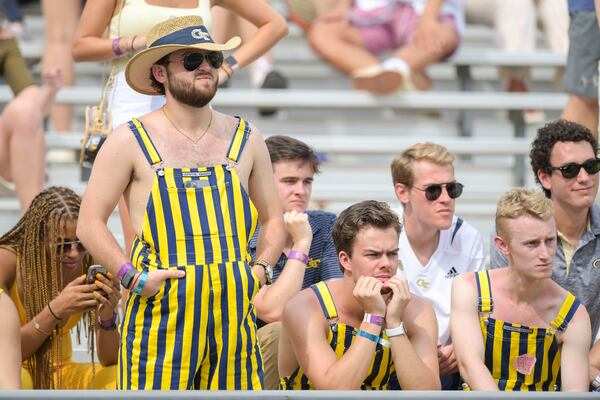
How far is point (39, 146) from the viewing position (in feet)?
18.4

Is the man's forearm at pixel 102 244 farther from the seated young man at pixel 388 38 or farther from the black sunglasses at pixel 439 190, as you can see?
the seated young man at pixel 388 38

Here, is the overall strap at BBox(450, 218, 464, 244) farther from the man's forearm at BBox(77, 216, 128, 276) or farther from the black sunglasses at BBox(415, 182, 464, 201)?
the man's forearm at BBox(77, 216, 128, 276)

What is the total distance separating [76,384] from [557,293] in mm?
1900

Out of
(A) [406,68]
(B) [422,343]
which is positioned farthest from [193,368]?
(A) [406,68]

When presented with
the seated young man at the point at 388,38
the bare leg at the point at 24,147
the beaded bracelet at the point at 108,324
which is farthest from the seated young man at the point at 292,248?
the seated young man at the point at 388,38

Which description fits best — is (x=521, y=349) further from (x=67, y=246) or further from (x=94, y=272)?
(x=67, y=246)

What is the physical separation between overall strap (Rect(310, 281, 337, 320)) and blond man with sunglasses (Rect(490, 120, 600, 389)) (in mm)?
867

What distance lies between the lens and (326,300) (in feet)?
12.1

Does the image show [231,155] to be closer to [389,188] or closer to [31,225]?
[31,225]

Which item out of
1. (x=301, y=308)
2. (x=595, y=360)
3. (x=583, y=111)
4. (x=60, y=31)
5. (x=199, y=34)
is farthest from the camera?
(x=60, y=31)

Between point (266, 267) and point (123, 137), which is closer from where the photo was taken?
point (123, 137)

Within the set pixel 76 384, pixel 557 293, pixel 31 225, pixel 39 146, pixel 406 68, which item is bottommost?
pixel 76 384

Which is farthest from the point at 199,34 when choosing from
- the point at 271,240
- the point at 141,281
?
the point at 141,281

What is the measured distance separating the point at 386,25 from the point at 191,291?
154 inches
